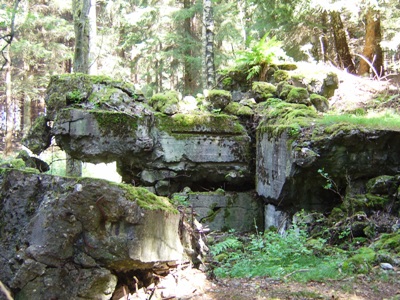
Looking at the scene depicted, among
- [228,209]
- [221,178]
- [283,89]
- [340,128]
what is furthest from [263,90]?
[340,128]

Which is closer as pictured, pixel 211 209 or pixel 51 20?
pixel 211 209

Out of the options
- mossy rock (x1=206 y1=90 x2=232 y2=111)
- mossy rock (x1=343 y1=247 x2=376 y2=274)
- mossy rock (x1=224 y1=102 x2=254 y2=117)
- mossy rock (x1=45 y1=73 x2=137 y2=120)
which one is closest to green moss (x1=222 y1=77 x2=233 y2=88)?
mossy rock (x1=206 y1=90 x2=232 y2=111)

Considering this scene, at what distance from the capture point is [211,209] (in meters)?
9.09

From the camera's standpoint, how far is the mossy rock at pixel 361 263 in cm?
440

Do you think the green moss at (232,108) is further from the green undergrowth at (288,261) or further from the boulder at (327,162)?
the green undergrowth at (288,261)

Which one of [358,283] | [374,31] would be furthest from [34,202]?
[374,31]

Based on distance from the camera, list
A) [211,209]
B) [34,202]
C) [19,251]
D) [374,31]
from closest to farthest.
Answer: [19,251], [34,202], [211,209], [374,31]

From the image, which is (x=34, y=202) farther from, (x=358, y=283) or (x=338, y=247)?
(x=338, y=247)

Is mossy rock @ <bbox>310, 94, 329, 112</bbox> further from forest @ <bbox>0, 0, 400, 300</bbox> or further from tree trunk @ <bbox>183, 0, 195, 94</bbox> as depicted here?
tree trunk @ <bbox>183, 0, 195, 94</bbox>

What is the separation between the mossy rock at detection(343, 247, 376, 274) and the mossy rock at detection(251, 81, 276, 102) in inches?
239

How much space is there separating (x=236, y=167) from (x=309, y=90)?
10.5 ft

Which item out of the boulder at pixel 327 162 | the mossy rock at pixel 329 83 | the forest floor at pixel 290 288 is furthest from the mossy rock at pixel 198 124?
the forest floor at pixel 290 288

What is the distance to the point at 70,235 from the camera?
10.0 ft

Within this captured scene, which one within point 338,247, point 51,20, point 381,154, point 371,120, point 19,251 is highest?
point 51,20
